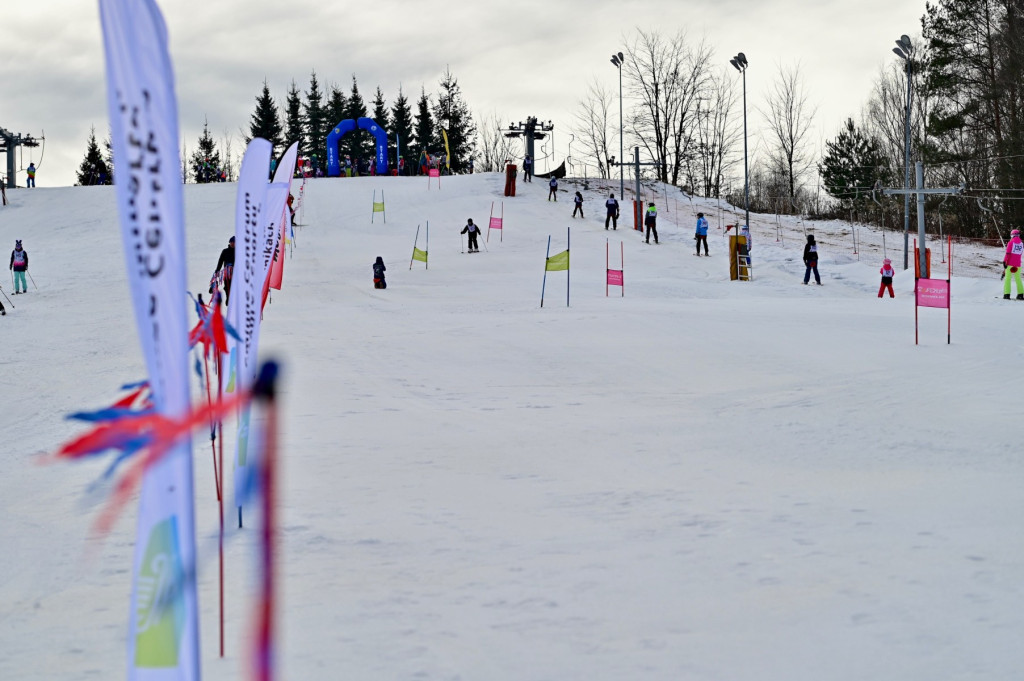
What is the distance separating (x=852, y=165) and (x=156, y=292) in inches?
2320

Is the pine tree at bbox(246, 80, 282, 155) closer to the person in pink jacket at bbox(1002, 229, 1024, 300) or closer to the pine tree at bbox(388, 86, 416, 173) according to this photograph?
the pine tree at bbox(388, 86, 416, 173)

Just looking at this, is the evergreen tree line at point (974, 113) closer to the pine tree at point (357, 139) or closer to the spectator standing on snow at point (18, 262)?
the spectator standing on snow at point (18, 262)

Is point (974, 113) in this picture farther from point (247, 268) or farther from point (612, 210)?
point (247, 268)

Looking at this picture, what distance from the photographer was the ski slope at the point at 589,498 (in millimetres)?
5285

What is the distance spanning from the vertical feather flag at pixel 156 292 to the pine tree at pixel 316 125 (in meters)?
77.6

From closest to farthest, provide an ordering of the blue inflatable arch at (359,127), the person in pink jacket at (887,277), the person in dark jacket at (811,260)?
the person in pink jacket at (887,277), the person in dark jacket at (811,260), the blue inflatable arch at (359,127)

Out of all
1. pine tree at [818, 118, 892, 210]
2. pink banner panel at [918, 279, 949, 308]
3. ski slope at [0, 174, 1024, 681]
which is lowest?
ski slope at [0, 174, 1024, 681]

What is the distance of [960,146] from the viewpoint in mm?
45656

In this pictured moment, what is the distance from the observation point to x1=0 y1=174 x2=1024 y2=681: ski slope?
5285 millimetres

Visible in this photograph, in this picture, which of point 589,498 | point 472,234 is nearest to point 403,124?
point 472,234

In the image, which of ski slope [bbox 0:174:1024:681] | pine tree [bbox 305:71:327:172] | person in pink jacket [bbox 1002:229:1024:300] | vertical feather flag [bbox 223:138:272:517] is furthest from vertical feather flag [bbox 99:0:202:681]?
pine tree [bbox 305:71:327:172]

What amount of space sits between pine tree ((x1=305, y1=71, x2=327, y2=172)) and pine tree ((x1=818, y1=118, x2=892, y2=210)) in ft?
132

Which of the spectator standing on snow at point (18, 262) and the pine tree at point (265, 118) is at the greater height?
the pine tree at point (265, 118)

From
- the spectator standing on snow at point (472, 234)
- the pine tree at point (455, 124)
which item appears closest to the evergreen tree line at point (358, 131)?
the pine tree at point (455, 124)
